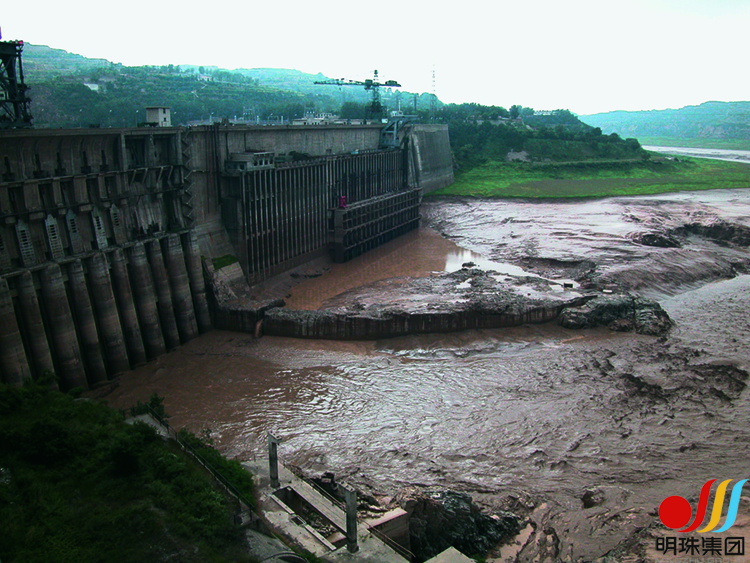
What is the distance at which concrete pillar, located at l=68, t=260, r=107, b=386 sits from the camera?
34000 mm

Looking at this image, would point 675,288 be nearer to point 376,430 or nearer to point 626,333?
point 626,333

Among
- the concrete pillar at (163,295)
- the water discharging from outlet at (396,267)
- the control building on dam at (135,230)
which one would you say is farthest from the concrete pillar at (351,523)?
the water discharging from outlet at (396,267)

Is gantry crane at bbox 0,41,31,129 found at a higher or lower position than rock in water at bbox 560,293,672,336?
higher

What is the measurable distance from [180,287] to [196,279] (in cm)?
176

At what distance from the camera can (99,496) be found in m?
17.7

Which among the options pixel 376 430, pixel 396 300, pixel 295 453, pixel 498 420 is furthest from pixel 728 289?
pixel 295 453

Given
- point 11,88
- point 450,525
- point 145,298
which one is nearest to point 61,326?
point 145,298

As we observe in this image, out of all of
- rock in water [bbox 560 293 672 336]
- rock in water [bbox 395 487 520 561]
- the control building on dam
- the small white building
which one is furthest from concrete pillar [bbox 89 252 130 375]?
rock in water [bbox 560 293 672 336]

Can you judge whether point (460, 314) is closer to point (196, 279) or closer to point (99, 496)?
point (196, 279)

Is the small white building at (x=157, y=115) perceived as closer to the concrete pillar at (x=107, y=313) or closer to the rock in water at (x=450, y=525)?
the concrete pillar at (x=107, y=313)

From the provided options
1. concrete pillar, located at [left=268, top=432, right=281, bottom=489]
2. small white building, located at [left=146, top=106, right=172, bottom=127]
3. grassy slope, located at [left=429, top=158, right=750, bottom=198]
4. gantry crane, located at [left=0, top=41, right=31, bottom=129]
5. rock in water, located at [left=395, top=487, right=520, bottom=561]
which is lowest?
grassy slope, located at [left=429, top=158, right=750, bottom=198]

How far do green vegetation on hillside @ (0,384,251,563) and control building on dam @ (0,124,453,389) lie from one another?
11.0 meters

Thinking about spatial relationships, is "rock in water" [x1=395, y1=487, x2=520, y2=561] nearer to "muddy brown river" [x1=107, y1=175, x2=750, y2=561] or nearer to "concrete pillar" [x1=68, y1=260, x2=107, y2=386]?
"muddy brown river" [x1=107, y1=175, x2=750, y2=561]

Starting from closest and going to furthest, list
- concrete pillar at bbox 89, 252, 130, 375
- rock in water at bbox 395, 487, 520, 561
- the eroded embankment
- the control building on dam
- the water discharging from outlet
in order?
1. rock in water at bbox 395, 487, 520, 561
2. the control building on dam
3. concrete pillar at bbox 89, 252, 130, 375
4. the eroded embankment
5. the water discharging from outlet
